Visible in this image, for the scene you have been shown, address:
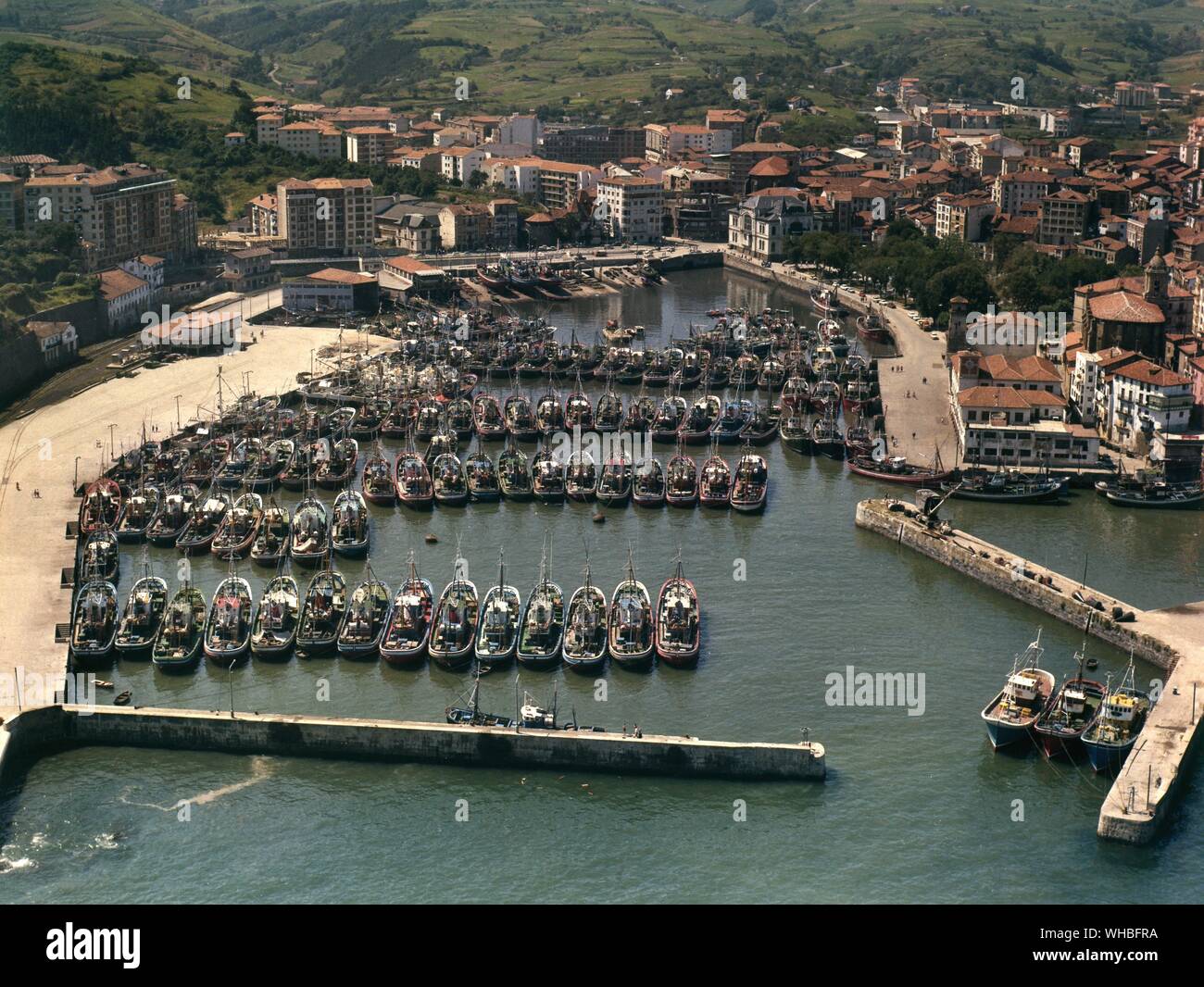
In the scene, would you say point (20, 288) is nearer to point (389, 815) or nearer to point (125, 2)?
point (389, 815)

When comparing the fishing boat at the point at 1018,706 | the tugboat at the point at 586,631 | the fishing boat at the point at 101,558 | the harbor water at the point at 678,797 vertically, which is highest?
the fishing boat at the point at 101,558

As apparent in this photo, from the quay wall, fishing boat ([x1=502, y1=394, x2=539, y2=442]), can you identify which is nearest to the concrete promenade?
fishing boat ([x1=502, y1=394, x2=539, y2=442])

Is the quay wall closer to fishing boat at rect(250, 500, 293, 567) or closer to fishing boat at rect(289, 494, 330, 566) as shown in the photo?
fishing boat at rect(289, 494, 330, 566)

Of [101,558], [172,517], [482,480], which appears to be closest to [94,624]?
[101,558]

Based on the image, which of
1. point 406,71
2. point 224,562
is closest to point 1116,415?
point 224,562

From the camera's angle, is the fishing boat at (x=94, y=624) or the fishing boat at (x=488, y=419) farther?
the fishing boat at (x=488, y=419)

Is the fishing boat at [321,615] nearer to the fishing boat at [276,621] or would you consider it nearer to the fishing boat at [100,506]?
the fishing boat at [276,621]

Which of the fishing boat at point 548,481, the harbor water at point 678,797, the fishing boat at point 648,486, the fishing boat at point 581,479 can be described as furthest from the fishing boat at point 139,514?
the fishing boat at point 648,486
